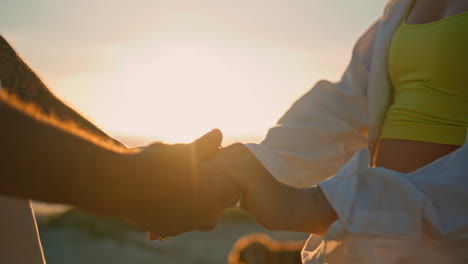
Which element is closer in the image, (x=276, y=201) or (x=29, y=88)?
(x=276, y=201)

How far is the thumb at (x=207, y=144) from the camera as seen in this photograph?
50.1 inches

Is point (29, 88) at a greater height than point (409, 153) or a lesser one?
greater

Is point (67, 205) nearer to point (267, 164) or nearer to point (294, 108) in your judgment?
point (267, 164)

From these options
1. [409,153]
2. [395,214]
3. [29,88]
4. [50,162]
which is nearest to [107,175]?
[50,162]

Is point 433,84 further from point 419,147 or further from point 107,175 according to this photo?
point 107,175

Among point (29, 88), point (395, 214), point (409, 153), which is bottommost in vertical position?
point (409, 153)

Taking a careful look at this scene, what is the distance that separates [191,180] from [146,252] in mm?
9356

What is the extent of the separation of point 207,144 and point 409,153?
0.95 metres

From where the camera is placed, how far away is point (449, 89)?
167 cm

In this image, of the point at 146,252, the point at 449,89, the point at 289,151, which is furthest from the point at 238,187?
the point at 146,252

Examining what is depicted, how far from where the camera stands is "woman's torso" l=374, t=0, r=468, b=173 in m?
1.68

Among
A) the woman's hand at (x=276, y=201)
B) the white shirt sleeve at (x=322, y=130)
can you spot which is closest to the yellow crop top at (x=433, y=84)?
the white shirt sleeve at (x=322, y=130)

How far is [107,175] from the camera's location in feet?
2.94

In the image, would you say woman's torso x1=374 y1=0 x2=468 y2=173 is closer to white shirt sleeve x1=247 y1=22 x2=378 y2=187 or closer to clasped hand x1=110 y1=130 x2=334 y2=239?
white shirt sleeve x1=247 y1=22 x2=378 y2=187
